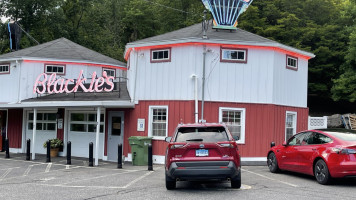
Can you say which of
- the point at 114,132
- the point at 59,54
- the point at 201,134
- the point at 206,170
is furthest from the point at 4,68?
the point at 206,170

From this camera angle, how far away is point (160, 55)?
54.6 feet

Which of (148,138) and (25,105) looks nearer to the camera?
(148,138)

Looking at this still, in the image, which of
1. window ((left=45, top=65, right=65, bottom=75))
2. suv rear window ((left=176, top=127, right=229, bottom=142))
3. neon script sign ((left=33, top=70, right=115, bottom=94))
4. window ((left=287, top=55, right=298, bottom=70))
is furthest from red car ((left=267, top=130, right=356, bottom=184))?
window ((left=45, top=65, right=65, bottom=75))

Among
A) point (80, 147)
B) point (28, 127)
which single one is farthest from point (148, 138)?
point (28, 127)

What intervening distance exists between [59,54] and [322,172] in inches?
642

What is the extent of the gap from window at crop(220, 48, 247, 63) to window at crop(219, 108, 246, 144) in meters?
2.06

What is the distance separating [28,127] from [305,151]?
617 inches

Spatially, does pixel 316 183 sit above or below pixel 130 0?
below

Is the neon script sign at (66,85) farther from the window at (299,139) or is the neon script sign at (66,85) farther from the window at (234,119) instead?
the window at (299,139)

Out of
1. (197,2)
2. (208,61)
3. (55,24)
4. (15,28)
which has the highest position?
(197,2)

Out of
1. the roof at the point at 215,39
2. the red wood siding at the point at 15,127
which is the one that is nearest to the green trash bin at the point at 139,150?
the roof at the point at 215,39

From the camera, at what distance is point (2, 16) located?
39.6 metres

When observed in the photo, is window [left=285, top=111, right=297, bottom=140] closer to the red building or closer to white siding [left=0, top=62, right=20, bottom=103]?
the red building

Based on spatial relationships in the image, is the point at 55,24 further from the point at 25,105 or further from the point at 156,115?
the point at 156,115
